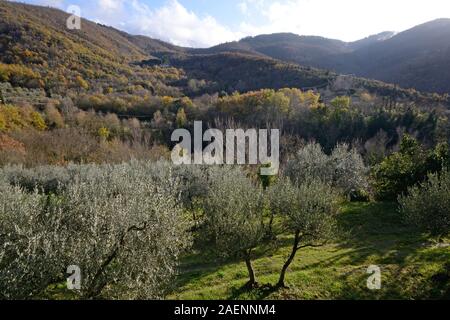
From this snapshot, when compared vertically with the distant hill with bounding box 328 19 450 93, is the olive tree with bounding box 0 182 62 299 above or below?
below

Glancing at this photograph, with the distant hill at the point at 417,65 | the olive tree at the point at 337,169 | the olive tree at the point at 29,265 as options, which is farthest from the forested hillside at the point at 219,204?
the distant hill at the point at 417,65

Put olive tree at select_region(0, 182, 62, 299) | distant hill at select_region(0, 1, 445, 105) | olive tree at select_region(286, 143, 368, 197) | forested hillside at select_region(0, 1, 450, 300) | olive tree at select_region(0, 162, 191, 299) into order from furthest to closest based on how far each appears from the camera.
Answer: distant hill at select_region(0, 1, 445, 105) < olive tree at select_region(286, 143, 368, 197) < forested hillside at select_region(0, 1, 450, 300) < olive tree at select_region(0, 162, 191, 299) < olive tree at select_region(0, 182, 62, 299)

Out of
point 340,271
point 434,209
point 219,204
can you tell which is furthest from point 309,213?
point 434,209

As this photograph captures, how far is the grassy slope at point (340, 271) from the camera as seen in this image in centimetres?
1838

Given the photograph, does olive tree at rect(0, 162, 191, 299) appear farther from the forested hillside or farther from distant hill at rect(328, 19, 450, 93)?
distant hill at rect(328, 19, 450, 93)

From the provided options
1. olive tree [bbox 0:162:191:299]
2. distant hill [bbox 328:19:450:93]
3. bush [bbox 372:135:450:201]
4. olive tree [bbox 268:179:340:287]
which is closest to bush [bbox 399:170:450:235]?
olive tree [bbox 268:179:340:287]

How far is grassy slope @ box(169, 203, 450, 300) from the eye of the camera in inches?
723

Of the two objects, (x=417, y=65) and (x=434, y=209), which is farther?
(x=417, y=65)

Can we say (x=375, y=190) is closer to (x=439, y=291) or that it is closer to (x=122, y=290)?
(x=439, y=291)

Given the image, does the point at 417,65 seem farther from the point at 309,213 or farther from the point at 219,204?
the point at 219,204

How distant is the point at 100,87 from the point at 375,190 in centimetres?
10956

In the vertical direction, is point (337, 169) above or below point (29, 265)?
below

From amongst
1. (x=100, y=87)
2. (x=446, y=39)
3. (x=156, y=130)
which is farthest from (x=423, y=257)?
(x=446, y=39)

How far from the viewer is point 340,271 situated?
20.9 meters
